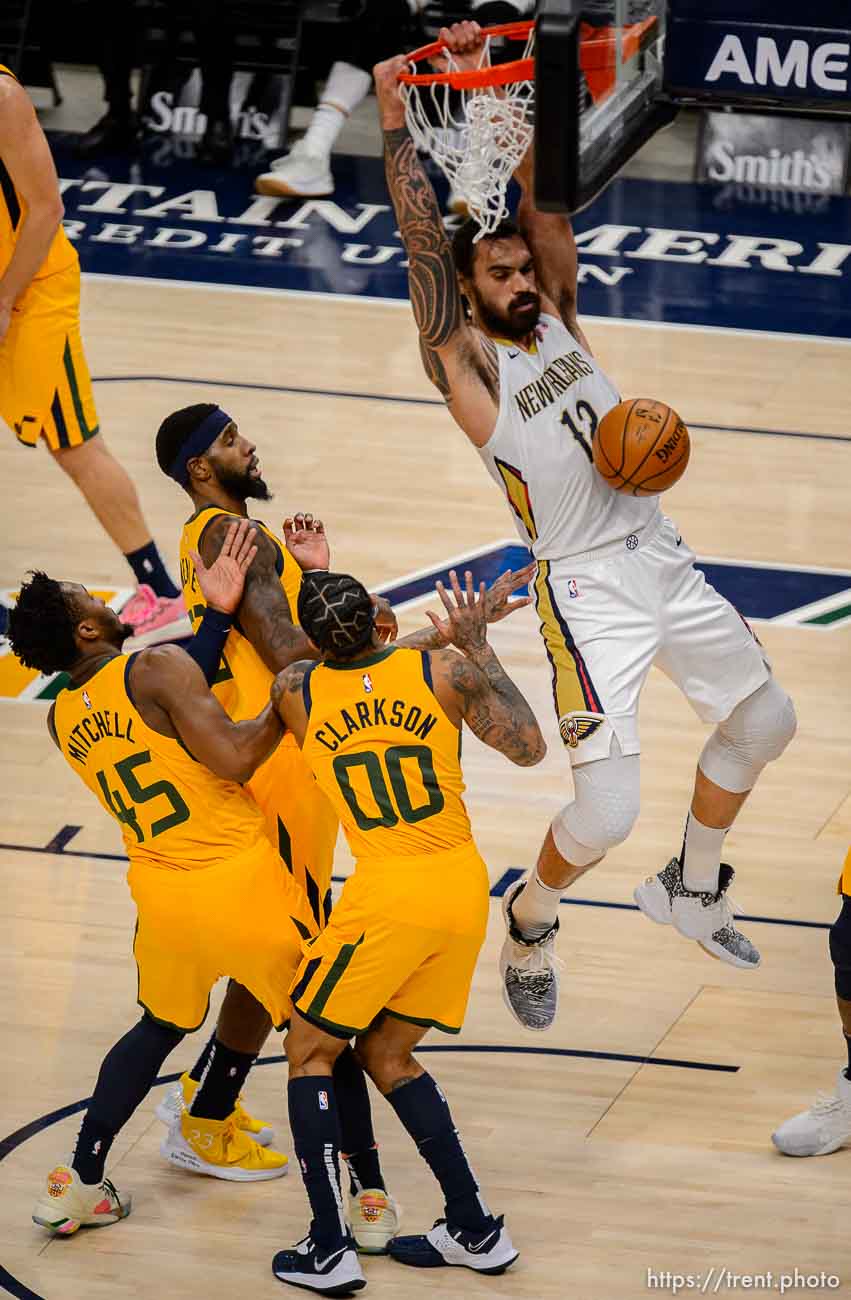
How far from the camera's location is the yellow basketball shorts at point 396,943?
5133mm

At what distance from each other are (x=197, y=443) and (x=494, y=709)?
1352 mm

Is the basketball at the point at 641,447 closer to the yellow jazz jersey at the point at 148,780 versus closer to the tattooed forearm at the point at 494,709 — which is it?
the tattooed forearm at the point at 494,709

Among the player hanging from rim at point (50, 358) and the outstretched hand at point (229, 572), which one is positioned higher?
the outstretched hand at point (229, 572)

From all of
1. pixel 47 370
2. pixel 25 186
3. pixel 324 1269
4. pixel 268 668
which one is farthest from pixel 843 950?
pixel 25 186

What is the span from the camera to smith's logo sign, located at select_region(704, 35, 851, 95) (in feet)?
19.8

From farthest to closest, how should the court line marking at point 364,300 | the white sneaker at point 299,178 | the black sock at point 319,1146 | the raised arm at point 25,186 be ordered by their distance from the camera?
1. the white sneaker at point 299,178
2. the court line marking at point 364,300
3. the raised arm at point 25,186
4. the black sock at point 319,1146

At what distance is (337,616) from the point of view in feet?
16.9

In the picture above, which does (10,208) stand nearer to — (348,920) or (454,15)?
(348,920)

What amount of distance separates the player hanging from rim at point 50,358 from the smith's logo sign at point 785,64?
323 cm

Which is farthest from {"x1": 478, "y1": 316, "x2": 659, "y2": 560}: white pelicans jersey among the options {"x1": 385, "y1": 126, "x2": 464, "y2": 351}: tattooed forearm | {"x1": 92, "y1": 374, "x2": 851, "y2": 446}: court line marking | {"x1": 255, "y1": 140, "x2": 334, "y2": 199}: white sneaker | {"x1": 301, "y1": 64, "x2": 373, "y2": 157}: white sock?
{"x1": 301, "y1": 64, "x2": 373, "y2": 157}: white sock

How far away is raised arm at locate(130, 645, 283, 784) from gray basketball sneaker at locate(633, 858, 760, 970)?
64.7 inches

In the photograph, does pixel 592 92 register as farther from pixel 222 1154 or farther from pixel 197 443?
pixel 222 1154

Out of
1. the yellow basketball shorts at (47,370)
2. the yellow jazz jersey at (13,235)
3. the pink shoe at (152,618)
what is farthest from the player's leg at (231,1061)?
the yellow jazz jersey at (13,235)

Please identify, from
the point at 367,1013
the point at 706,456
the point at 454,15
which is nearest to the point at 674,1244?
the point at 367,1013
